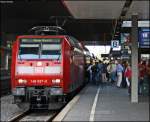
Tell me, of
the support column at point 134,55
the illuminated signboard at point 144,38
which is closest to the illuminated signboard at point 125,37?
the illuminated signboard at point 144,38

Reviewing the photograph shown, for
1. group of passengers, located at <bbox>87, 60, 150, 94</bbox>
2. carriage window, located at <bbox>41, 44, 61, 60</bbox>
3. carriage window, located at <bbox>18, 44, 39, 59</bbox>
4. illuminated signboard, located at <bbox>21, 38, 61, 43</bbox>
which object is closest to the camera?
carriage window, located at <bbox>41, 44, 61, 60</bbox>

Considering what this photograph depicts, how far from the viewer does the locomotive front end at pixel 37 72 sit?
782 inches

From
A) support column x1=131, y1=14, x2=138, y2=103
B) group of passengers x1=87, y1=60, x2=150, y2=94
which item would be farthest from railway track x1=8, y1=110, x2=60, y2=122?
group of passengers x1=87, y1=60, x2=150, y2=94

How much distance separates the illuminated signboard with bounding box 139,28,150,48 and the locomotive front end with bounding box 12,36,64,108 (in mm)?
3347

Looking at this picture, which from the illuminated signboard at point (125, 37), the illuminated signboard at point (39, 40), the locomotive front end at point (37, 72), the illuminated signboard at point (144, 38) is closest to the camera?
the locomotive front end at point (37, 72)

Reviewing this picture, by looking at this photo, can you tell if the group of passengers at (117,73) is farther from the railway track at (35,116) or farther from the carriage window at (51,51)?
the carriage window at (51,51)

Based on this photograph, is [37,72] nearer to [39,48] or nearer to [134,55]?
[39,48]

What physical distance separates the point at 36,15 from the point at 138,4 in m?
16.7

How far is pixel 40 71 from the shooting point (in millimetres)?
20125

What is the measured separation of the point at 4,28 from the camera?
42156 mm

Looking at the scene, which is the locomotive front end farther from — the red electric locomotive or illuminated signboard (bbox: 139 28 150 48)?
illuminated signboard (bbox: 139 28 150 48)

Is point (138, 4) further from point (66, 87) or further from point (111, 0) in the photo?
point (66, 87)

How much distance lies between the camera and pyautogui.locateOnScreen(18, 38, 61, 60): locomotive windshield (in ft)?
67.3

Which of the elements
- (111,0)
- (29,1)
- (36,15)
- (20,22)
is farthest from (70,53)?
(20,22)
